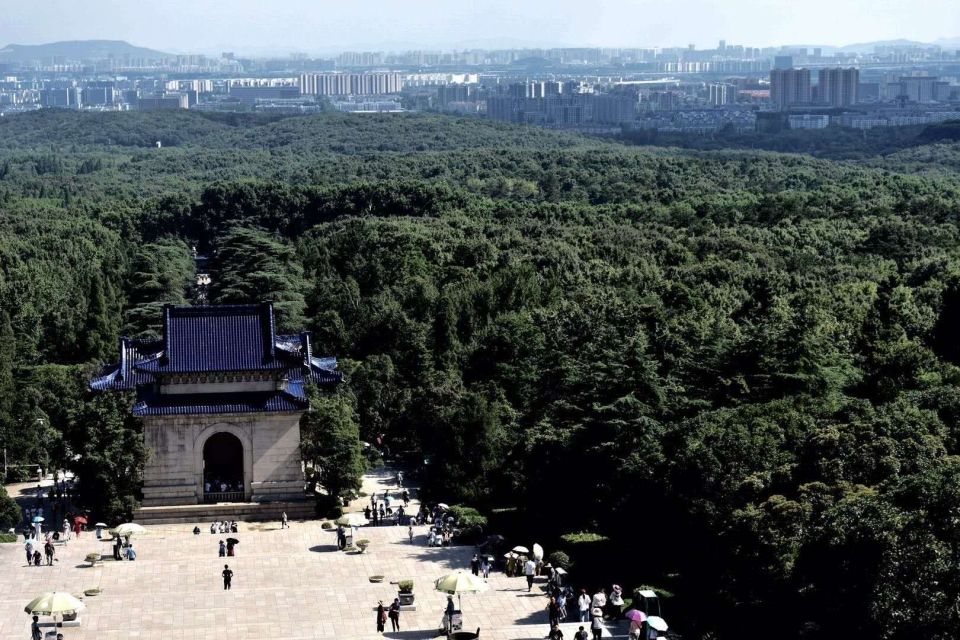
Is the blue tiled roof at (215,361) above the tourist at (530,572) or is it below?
above

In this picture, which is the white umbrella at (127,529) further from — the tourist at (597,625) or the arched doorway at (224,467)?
the tourist at (597,625)

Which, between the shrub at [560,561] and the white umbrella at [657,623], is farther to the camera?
the shrub at [560,561]

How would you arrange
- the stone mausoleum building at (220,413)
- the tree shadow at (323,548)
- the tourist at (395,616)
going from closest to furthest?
1. the tourist at (395,616)
2. the tree shadow at (323,548)
3. the stone mausoleum building at (220,413)

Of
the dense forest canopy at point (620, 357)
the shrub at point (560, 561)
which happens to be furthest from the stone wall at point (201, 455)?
the shrub at point (560, 561)

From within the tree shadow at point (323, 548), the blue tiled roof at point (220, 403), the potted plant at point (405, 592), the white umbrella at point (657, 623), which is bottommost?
the tree shadow at point (323, 548)

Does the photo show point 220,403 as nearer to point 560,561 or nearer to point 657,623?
point 560,561

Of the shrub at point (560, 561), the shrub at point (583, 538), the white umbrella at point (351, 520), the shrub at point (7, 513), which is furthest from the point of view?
the shrub at point (7, 513)

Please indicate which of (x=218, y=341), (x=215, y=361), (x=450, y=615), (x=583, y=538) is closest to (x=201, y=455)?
(x=215, y=361)
